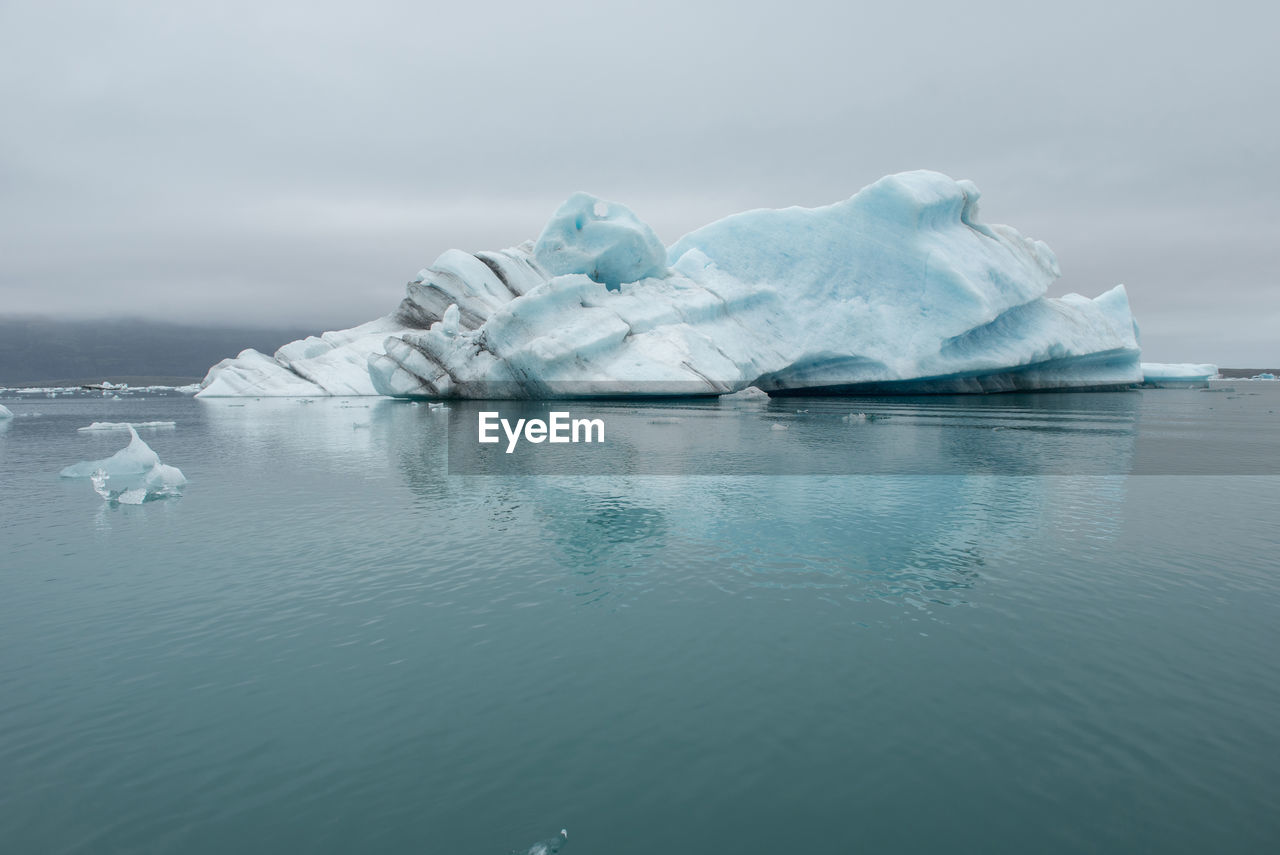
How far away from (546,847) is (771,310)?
3659 centimetres

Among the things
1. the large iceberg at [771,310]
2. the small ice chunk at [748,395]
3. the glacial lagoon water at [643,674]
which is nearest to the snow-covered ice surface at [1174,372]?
the large iceberg at [771,310]

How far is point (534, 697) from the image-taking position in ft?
17.3

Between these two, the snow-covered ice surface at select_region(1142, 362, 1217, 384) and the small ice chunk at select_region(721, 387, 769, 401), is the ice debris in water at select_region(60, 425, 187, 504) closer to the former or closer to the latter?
the small ice chunk at select_region(721, 387, 769, 401)

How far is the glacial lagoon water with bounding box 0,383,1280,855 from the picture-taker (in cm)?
389

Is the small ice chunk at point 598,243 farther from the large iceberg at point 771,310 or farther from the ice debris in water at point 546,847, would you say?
the ice debris in water at point 546,847

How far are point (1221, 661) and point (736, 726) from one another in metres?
4.25

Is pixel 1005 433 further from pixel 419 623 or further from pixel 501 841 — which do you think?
pixel 501 841

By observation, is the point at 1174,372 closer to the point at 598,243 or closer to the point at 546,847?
the point at 598,243

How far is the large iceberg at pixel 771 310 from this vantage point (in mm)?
33812

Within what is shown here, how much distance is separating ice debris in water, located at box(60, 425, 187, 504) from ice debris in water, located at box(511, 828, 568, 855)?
1195 centimetres

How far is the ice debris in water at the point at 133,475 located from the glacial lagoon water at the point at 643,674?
40cm

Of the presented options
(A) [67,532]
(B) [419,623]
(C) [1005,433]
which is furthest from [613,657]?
(C) [1005,433]

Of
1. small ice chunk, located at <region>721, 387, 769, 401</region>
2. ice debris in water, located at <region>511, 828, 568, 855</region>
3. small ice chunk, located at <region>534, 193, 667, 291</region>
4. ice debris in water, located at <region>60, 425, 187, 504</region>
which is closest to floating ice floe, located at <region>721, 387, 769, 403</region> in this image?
small ice chunk, located at <region>721, 387, 769, 401</region>

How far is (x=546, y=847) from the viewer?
3.63m
